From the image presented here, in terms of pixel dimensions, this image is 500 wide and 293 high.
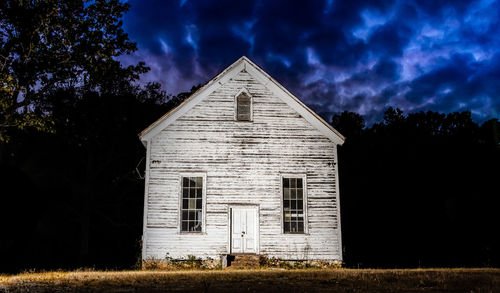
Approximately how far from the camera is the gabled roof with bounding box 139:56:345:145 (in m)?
15.0

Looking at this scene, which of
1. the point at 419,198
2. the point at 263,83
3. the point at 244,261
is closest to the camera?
the point at 244,261

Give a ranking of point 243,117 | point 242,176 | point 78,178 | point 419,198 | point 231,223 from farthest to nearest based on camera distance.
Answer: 1. point 78,178
2. point 419,198
3. point 243,117
4. point 242,176
5. point 231,223

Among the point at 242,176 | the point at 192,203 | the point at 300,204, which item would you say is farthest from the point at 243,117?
the point at 300,204

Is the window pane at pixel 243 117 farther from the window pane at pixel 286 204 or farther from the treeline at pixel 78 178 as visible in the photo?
the treeline at pixel 78 178

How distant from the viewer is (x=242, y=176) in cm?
1473

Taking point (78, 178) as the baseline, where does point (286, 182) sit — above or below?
below

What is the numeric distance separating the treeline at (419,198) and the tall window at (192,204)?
43.3 ft

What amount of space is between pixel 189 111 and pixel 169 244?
5114mm

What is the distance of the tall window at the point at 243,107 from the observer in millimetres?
15320

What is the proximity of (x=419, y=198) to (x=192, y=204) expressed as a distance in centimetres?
1751

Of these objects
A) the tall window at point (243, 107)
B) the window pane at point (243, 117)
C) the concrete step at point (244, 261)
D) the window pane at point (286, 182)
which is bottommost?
the concrete step at point (244, 261)

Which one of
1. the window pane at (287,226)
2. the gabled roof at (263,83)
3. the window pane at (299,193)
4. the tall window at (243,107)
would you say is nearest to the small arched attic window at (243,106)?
the tall window at (243,107)

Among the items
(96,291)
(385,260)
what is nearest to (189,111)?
(96,291)

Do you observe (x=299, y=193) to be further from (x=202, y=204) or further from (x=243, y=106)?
(x=243, y=106)
